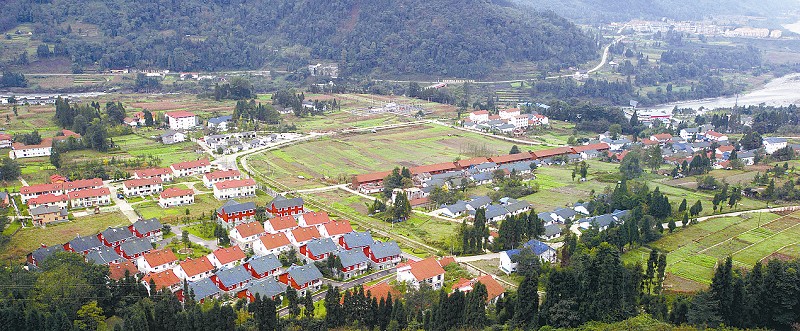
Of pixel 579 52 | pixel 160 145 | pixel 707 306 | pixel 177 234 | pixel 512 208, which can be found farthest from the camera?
pixel 579 52

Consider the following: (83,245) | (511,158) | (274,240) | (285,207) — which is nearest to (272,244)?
(274,240)

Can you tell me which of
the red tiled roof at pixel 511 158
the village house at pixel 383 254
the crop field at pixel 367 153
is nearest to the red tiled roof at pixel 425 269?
the village house at pixel 383 254

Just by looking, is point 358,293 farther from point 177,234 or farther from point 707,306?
point 177,234

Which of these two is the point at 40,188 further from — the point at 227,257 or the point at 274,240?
the point at 274,240

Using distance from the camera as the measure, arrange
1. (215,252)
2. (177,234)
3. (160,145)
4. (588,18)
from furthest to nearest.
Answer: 1. (588,18)
2. (160,145)
3. (177,234)
4. (215,252)

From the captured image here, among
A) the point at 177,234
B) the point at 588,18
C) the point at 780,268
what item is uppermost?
the point at 588,18

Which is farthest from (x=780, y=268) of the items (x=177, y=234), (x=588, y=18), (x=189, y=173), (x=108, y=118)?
(x=588, y=18)

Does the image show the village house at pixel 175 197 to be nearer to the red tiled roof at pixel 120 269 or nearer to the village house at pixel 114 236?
the village house at pixel 114 236

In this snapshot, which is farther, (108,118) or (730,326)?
(108,118)
